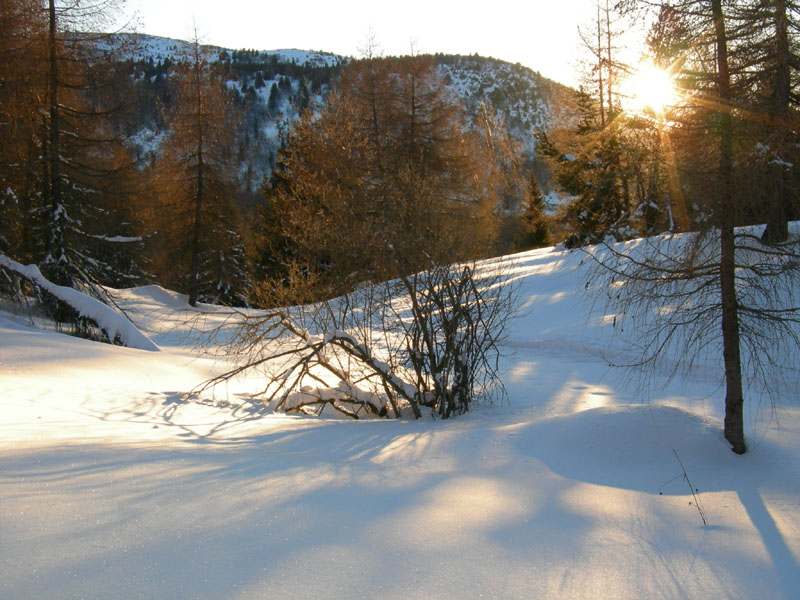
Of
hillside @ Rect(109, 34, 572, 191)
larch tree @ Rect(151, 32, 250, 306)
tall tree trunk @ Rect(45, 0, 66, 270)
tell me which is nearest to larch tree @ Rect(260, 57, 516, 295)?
larch tree @ Rect(151, 32, 250, 306)

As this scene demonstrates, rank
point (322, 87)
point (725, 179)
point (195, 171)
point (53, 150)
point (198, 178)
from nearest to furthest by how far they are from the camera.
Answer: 1. point (725, 179)
2. point (53, 150)
3. point (198, 178)
4. point (195, 171)
5. point (322, 87)

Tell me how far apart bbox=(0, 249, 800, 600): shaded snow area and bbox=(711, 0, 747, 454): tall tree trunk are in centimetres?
43

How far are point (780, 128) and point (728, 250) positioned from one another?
1.15m

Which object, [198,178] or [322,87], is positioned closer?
[198,178]

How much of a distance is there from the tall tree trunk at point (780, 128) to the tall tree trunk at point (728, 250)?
13.2 inches

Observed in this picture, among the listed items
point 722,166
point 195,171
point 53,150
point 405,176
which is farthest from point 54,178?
point 722,166

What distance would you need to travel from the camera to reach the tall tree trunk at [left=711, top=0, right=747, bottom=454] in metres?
5.09

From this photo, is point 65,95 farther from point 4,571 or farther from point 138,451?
point 4,571

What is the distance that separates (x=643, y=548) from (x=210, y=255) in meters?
23.7

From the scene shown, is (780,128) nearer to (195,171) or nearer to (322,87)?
(195,171)

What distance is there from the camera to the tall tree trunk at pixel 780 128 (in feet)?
15.4

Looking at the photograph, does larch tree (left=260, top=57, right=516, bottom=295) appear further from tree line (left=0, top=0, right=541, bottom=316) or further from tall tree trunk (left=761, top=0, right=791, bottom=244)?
tall tree trunk (left=761, top=0, right=791, bottom=244)

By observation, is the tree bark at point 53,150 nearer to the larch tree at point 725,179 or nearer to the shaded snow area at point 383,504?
the shaded snow area at point 383,504

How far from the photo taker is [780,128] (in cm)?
464
